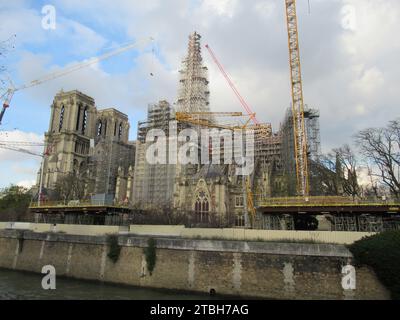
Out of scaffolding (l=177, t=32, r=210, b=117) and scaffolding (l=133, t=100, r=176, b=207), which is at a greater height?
scaffolding (l=177, t=32, r=210, b=117)

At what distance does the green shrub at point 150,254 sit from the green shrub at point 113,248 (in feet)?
9.70

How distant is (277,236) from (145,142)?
5502cm

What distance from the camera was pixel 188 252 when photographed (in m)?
24.5

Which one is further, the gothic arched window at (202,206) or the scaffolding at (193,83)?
the scaffolding at (193,83)

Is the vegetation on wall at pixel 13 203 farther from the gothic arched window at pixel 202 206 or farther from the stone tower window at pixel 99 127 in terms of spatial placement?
the stone tower window at pixel 99 127

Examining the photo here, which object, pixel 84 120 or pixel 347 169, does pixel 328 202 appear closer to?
pixel 347 169

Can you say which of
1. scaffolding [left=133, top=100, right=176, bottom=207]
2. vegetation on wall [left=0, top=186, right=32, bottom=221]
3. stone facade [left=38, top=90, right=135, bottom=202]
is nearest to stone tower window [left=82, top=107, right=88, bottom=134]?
stone facade [left=38, top=90, right=135, bottom=202]

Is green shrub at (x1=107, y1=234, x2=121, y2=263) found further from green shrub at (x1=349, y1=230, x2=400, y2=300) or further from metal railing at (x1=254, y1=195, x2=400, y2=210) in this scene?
green shrub at (x1=349, y1=230, x2=400, y2=300)

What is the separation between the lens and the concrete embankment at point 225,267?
2041 cm

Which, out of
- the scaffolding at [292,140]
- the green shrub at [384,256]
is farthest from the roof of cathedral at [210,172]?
the green shrub at [384,256]

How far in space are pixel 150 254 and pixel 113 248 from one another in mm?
3910

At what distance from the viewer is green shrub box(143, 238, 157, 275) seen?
83.3ft

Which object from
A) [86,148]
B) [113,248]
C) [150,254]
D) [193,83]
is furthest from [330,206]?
[86,148]

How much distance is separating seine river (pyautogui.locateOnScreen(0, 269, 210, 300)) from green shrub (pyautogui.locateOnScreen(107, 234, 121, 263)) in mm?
2172
